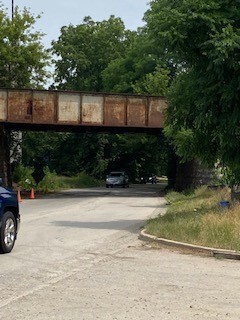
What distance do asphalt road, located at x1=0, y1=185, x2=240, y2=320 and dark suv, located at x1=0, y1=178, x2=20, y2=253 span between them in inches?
11.7

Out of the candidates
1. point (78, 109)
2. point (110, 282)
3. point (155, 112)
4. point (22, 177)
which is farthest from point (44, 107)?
point (110, 282)

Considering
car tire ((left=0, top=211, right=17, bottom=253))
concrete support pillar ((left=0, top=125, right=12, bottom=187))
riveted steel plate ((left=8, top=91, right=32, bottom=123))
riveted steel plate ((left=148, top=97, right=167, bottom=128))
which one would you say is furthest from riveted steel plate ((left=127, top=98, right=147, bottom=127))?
car tire ((left=0, top=211, right=17, bottom=253))

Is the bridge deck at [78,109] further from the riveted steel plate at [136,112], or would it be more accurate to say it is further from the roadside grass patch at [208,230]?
the roadside grass patch at [208,230]

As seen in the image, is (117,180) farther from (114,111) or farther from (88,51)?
(88,51)

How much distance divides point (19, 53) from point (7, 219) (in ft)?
126

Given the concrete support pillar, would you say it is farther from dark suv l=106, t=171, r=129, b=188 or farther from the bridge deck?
dark suv l=106, t=171, r=129, b=188

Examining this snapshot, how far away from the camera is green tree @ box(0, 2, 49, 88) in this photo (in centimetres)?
4796

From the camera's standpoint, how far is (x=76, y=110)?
39094 millimetres

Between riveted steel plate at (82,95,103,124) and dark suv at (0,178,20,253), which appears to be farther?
riveted steel plate at (82,95,103,124)

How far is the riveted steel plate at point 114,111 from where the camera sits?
130 feet

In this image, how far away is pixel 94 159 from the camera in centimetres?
7406

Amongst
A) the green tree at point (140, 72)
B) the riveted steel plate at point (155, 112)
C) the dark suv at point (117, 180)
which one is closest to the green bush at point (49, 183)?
the dark suv at point (117, 180)

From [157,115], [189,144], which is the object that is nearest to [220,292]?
[189,144]

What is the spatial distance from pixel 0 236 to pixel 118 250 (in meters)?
2.65
